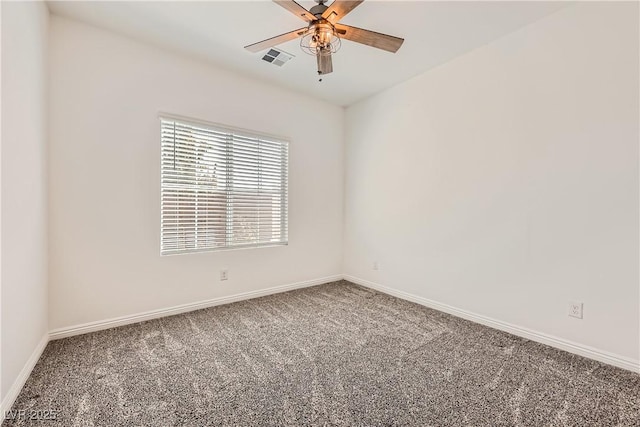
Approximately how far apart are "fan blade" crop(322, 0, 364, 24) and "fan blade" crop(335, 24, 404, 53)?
A: 69 millimetres

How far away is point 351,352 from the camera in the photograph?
2.16 meters

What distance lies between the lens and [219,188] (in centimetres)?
316

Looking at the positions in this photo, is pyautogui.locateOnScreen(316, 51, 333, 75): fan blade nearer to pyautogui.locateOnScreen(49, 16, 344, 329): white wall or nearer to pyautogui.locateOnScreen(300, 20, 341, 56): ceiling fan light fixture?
pyautogui.locateOnScreen(300, 20, 341, 56): ceiling fan light fixture

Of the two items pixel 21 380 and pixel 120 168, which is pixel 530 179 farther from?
pixel 21 380

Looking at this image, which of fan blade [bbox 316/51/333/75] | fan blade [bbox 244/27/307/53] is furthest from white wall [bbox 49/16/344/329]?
fan blade [bbox 316/51/333/75]

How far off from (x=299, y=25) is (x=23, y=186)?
235 centimetres

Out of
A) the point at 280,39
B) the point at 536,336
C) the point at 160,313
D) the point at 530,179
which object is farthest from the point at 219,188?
the point at 536,336

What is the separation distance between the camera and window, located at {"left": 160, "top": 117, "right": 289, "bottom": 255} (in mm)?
2861

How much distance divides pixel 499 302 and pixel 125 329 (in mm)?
3454

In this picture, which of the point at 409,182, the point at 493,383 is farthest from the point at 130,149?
the point at 493,383

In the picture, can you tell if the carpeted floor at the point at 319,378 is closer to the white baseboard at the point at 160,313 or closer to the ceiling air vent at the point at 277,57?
the white baseboard at the point at 160,313

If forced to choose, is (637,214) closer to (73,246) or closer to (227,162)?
(227,162)

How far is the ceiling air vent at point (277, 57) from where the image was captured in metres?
2.80

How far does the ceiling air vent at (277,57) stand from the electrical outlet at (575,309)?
11.0 feet
